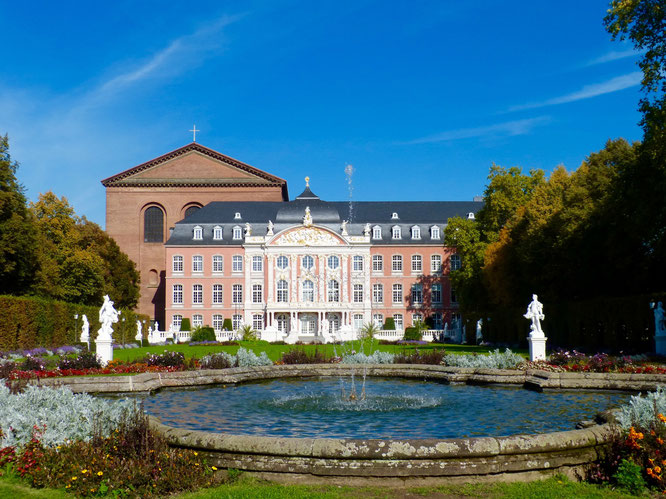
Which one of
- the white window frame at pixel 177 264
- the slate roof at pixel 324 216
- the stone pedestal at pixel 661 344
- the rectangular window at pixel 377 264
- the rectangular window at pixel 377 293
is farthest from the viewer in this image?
the rectangular window at pixel 377 264

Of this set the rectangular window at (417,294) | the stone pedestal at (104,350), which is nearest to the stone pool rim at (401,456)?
the stone pedestal at (104,350)

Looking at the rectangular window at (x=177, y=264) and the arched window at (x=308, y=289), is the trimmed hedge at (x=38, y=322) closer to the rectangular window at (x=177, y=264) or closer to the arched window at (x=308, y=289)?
the rectangular window at (x=177, y=264)

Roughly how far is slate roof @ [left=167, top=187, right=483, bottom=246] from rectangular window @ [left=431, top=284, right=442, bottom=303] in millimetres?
3864

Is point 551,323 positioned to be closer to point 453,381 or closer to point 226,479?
point 453,381

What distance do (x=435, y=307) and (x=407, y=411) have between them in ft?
157

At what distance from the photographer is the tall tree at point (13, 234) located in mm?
30125

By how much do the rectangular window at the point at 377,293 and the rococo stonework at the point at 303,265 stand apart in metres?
0.09

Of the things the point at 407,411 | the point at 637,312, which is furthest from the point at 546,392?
the point at 637,312

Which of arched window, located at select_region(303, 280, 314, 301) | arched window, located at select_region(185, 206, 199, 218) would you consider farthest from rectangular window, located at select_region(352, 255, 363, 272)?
arched window, located at select_region(185, 206, 199, 218)

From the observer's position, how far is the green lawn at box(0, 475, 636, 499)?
17.4 ft

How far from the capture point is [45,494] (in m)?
5.62

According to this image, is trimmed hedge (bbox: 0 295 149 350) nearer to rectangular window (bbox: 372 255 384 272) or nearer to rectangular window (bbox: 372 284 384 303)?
rectangular window (bbox: 372 284 384 303)

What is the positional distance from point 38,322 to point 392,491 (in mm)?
27666

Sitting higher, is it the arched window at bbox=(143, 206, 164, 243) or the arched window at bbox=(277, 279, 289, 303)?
the arched window at bbox=(143, 206, 164, 243)
